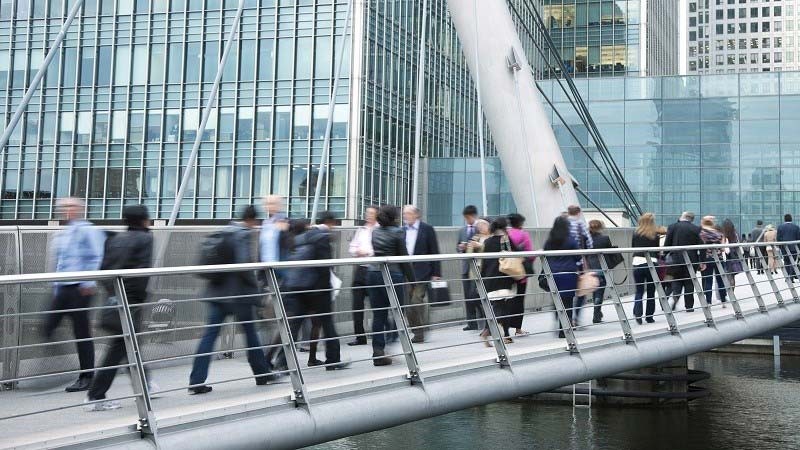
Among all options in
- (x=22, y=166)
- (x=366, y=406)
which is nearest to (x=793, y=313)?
(x=366, y=406)

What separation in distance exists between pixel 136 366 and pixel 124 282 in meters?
1.05

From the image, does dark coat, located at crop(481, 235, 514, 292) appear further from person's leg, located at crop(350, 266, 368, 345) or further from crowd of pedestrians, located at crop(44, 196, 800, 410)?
person's leg, located at crop(350, 266, 368, 345)

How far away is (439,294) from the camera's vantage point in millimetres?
9312

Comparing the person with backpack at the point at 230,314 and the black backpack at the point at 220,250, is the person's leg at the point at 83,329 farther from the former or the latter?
the black backpack at the point at 220,250

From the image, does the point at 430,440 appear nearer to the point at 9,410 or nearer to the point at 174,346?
the point at 174,346

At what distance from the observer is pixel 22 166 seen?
4794 centimetres

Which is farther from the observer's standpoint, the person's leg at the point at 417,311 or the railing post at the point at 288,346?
the person's leg at the point at 417,311

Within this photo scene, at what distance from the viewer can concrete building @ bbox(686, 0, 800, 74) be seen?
158m

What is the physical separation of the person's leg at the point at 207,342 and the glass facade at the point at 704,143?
41.8 m

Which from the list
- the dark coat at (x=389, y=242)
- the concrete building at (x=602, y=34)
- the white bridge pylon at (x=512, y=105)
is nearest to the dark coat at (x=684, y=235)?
the white bridge pylon at (x=512, y=105)

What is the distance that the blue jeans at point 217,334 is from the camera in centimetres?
721

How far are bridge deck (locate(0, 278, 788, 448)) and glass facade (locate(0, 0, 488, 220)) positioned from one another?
118 ft

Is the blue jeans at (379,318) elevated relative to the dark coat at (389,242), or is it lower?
lower

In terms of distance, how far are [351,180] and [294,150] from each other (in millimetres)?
2650
